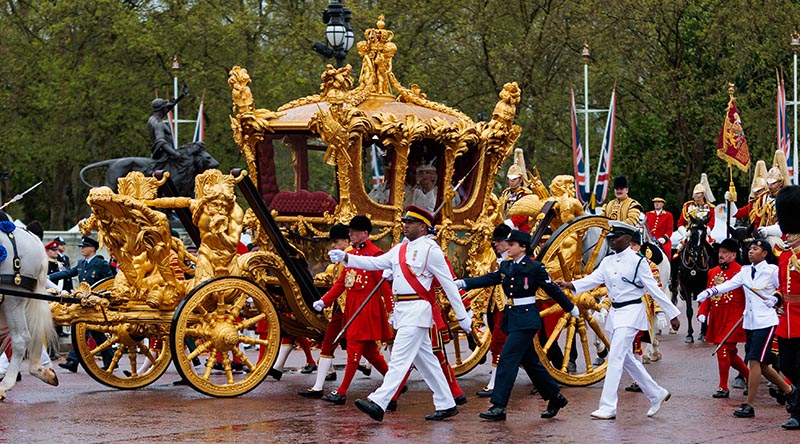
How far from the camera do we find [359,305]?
12.6 meters

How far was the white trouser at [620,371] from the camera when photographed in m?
11.6

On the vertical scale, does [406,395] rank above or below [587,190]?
below

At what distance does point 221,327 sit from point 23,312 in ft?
6.16

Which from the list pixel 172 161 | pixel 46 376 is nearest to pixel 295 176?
pixel 46 376

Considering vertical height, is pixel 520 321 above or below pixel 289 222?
below

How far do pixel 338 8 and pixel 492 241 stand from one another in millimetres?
4913

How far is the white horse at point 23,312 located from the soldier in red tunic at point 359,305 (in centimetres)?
264

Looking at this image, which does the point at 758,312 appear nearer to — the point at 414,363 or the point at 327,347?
the point at 414,363

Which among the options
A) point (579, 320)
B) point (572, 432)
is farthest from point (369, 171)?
point (572, 432)

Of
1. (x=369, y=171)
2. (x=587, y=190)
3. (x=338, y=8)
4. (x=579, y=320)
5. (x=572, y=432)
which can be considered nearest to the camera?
(x=572, y=432)

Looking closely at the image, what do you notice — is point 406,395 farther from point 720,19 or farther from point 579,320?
point 720,19

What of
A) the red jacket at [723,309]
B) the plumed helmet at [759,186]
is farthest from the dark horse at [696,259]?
the red jacket at [723,309]

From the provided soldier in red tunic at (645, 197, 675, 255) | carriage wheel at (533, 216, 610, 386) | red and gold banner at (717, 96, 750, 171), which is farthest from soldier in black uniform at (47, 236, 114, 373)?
red and gold banner at (717, 96, 750, 171)

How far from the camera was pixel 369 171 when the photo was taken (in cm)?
1562
